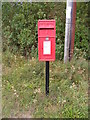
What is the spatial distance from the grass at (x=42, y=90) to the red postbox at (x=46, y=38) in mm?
737

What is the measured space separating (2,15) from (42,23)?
2564mm

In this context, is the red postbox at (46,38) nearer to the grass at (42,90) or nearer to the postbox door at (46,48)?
the postbox door at (46,48)

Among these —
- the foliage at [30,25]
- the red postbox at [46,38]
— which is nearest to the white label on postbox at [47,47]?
the red postbox at [46,38]

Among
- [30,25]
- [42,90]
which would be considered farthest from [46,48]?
[30,25]

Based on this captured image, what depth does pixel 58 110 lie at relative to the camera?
2543 mm

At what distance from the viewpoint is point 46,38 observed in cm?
251

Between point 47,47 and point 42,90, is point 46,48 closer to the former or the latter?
point 47,47

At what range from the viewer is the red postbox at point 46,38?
8.19 ft

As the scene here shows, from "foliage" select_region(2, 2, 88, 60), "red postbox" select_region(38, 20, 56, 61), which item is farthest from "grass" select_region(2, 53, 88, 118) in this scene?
"red postbox" select_region(38, 20, 56, 61)

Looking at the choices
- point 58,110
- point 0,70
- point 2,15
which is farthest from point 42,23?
point 2,15

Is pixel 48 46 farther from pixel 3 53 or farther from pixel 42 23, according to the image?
pixel 3 53

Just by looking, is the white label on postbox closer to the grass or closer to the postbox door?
the postbox door

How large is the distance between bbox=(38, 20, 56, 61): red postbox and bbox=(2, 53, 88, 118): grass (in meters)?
A: 0.74

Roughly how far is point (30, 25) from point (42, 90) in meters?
2.26
